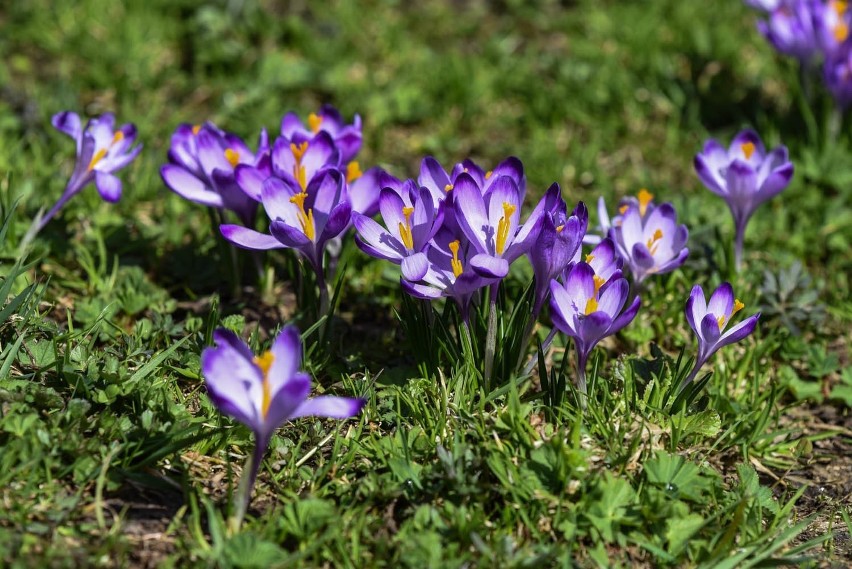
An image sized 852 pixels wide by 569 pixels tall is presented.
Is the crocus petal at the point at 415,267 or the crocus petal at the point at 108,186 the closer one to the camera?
the crocus petal at the point at 415,267

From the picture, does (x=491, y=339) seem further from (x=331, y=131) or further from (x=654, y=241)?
(x=331, y=131)

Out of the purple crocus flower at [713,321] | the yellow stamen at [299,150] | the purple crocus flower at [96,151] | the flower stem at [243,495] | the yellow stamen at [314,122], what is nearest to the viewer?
the flower stem at [243,495]

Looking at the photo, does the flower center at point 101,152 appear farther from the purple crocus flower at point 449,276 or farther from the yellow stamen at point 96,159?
the purple crocus flower at point 449,276

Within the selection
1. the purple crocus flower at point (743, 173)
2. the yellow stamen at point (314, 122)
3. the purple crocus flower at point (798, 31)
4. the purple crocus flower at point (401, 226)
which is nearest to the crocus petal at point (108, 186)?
the yellow stamen at point (314, 122)

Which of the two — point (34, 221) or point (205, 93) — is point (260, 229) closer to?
point (34, 221)

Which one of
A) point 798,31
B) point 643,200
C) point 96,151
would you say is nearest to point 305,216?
point 96,151

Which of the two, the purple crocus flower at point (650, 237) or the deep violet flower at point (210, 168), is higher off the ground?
the deep violet flower at point (210, 168)

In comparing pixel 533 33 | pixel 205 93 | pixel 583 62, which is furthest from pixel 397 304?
pixel 533 33
